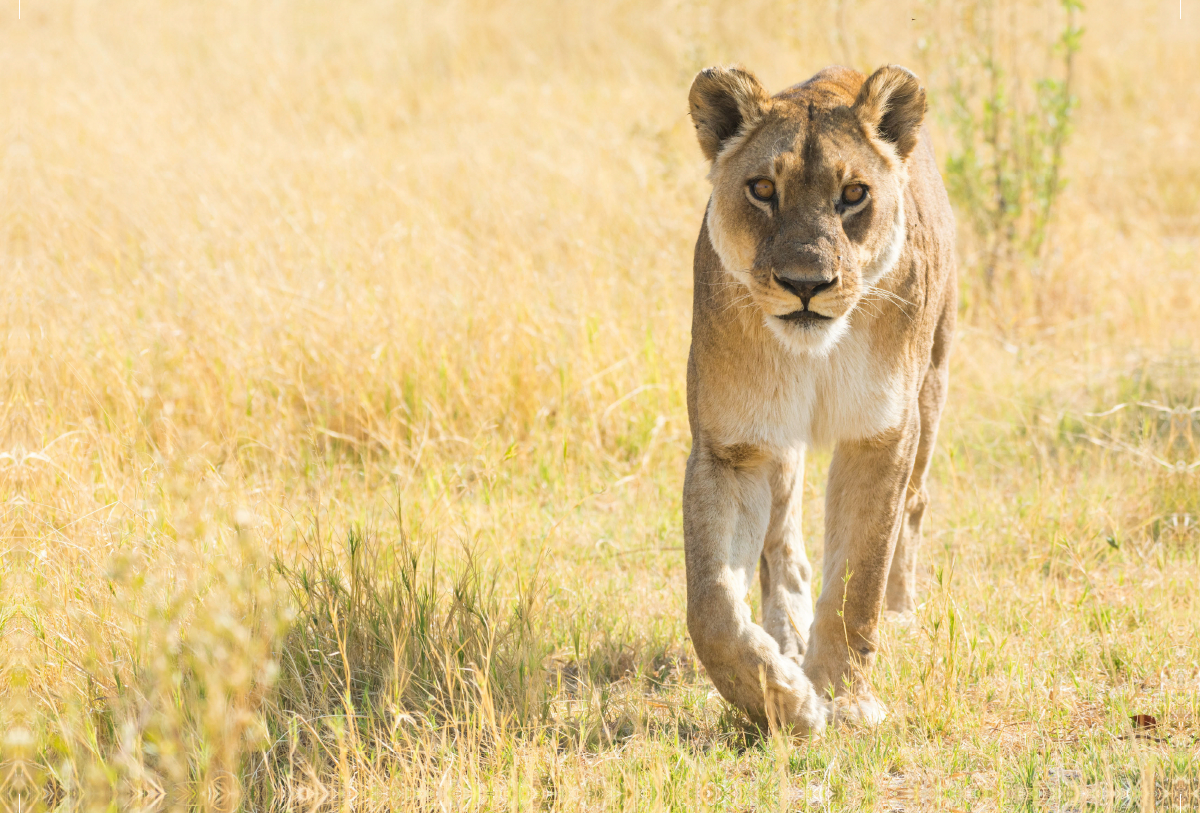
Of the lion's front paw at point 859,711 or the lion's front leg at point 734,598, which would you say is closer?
the lion's front leg at point 734,598

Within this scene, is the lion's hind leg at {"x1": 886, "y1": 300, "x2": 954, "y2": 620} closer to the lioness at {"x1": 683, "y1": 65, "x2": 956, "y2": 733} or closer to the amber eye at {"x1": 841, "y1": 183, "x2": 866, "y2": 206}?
the lioness at {"x1": 683, "y1": 65, "x2": 956, "y2": 733}

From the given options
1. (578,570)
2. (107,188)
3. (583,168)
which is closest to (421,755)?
(578,570)

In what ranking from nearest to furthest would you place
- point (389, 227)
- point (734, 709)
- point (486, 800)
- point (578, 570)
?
point (486, 800) → point (734, 709) → point (578, 570) → point (389, 227)

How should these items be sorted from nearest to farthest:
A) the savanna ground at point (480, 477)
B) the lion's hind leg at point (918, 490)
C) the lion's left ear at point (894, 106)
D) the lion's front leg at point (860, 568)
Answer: the savanna ground at point (480, 477), the lion's left ear at point (894, 106), the lion's front leg at point (860, 568), the lion's hind leg at point (918, 490)

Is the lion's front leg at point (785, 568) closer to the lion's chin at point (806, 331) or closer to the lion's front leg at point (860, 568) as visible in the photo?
the lion's front leg at point (860, 568)

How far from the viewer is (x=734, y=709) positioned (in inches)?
132

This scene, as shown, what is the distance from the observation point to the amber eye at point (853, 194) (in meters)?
3.28

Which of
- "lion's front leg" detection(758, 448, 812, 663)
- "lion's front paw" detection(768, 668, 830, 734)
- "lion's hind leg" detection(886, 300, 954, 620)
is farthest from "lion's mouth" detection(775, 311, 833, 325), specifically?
"lion's hind leg" detection(886, 300, 954, 620)

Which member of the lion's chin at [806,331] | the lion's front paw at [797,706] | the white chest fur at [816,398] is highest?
the lion's chin at [806,331]

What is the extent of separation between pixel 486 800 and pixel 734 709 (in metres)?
0.83

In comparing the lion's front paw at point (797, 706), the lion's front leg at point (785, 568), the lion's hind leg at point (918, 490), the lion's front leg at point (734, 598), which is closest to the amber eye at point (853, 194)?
the lion's front leg at point (734, 598)

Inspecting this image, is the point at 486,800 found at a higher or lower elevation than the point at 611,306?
lower

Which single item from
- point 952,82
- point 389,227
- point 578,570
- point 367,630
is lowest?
point 578,570

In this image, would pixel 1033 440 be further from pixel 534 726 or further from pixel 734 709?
pixel 534 726
